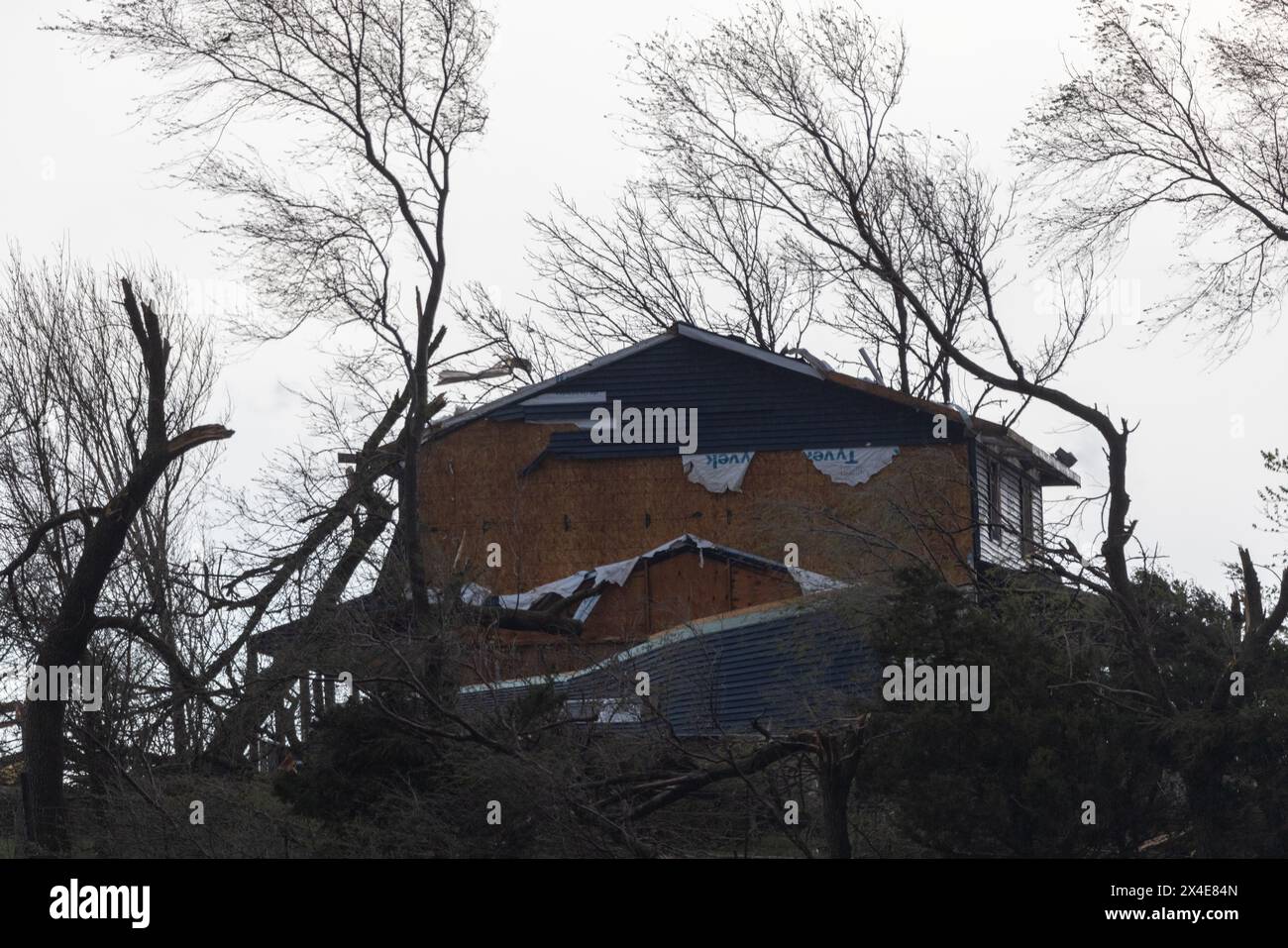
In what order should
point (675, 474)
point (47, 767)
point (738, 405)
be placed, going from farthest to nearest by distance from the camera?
point (738, 405) → point (675, 474) → point (47, 767)

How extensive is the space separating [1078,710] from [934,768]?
47.2 inches

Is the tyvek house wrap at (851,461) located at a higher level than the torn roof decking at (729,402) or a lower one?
lower

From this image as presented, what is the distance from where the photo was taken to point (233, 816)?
13.7m

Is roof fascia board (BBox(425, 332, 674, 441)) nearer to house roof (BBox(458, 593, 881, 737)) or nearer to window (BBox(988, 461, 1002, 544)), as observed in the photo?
window (BBox(988, 461, 1002, 544))

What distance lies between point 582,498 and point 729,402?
8.95ft

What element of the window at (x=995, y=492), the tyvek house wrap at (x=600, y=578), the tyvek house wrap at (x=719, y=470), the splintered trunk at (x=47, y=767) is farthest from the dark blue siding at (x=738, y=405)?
the splintered trunk at (x=47, y=767)

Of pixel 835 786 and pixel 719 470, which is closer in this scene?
pixel 835 786

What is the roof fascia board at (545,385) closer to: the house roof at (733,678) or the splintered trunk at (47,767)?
the house roof at (733,678)

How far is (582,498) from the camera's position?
25.2m

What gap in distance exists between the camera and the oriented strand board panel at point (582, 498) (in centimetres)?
2434

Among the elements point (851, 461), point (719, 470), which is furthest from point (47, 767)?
point (851, 461)

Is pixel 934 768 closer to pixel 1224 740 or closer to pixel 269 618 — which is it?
pixel 1224 740

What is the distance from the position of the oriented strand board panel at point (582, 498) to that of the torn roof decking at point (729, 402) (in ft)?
0.71

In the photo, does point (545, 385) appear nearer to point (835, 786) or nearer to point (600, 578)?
point (600, 578)
